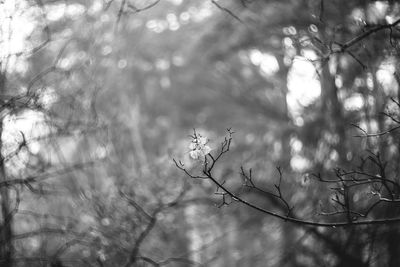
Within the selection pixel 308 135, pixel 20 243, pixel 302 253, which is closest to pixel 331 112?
pixel 308 135

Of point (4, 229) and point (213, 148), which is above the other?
point (213, 148)

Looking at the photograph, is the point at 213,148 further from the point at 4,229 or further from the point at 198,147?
the point at 4,229

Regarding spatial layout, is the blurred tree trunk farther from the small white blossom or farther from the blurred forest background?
the small white blossom

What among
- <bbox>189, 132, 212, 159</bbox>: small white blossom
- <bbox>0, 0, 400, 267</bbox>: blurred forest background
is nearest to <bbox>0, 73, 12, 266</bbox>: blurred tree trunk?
<bbox>0, 0, 400, 267</bbox>: blurred forest background

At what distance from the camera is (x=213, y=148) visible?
14.2 feet

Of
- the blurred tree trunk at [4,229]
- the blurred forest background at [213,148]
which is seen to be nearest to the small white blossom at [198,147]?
the blurred forest background at [213,148]

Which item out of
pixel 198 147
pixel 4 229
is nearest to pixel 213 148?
pixel 198 147

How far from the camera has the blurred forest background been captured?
4164 mm

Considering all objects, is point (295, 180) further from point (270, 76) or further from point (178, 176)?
point (270, 76)

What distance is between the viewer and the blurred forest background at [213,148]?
416 centimetres

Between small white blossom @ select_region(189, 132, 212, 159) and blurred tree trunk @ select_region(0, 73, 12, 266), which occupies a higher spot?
blurred tree trunk @ select_region(0, 73, 12, 266)

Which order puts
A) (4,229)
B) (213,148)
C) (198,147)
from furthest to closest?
(4,229)
(213,148)
(198,147)

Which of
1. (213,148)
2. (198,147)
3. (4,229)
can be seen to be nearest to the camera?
(198,147)

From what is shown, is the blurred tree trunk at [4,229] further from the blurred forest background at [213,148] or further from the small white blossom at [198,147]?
the small white blossom at [198,147]
